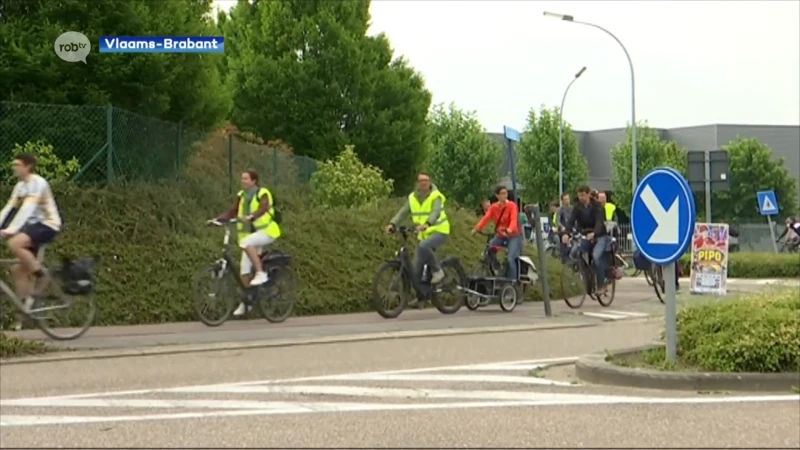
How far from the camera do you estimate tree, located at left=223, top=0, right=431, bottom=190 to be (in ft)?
108

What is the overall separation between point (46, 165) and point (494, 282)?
6.39m

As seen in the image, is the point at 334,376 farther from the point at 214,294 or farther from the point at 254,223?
the point at 254,223

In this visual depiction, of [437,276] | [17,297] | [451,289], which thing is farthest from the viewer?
[451,289]

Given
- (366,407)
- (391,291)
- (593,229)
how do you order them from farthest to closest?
1. (593,229)
2. (391,291)
3. (366,407)

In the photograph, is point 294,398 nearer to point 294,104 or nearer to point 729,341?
point 729,341

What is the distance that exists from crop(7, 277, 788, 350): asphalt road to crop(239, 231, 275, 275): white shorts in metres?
0.67

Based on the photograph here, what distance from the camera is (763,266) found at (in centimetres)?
3084

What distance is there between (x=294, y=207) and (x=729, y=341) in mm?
11509

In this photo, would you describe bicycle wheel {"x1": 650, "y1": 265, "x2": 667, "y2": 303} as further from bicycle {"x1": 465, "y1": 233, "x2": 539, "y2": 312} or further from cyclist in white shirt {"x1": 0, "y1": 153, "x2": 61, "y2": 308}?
cyclist in white shirt {"x1": 0, "y1": 153, "x2": 61, "y2": 308}

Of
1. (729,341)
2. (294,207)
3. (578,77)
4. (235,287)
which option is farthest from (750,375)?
(578,77)

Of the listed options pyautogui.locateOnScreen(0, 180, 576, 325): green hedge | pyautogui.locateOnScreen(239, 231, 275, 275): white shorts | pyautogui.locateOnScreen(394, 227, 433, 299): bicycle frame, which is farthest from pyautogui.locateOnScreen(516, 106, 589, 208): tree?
pyautogui.locateOnScreen(239, 231, 275, 275): white shorts

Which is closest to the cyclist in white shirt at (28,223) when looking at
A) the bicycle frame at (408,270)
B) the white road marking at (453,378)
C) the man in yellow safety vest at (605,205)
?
the white road marking at (453,378)

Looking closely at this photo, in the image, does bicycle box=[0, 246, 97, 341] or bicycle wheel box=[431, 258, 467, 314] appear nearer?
bicycle box=[0, 246, 97, 341]

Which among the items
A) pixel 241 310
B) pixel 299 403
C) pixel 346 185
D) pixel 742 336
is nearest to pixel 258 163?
pixel 346 185
